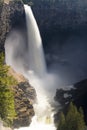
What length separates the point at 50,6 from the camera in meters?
127

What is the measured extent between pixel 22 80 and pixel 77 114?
922 inches

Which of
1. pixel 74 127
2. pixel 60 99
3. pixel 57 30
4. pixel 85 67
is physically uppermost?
pixel 57 30

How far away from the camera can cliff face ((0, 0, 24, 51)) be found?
104 metres

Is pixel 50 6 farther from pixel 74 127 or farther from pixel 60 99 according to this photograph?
pixel 74 127

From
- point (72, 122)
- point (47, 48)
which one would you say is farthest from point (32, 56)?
point (72, 122)

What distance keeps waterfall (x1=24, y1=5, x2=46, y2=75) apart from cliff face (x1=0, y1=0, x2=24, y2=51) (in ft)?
13.6

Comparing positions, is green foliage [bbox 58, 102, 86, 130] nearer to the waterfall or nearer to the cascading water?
the cascading water

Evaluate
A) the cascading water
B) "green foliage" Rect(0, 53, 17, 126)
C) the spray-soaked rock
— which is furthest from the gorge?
"green foliage" Rect(0, 53, 17, 126)

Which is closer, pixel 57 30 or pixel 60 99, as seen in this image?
pixel 60 99

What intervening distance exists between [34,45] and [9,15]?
46.7 feet

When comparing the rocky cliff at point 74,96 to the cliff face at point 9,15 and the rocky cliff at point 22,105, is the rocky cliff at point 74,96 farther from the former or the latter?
the cliff face at point 9,15

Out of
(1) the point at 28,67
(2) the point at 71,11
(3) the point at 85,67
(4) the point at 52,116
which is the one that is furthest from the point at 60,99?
(2) the point at 71,11

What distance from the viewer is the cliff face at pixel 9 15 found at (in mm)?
103812

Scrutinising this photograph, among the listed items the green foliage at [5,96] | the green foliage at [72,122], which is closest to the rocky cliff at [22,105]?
the green foliage at [72,122]
